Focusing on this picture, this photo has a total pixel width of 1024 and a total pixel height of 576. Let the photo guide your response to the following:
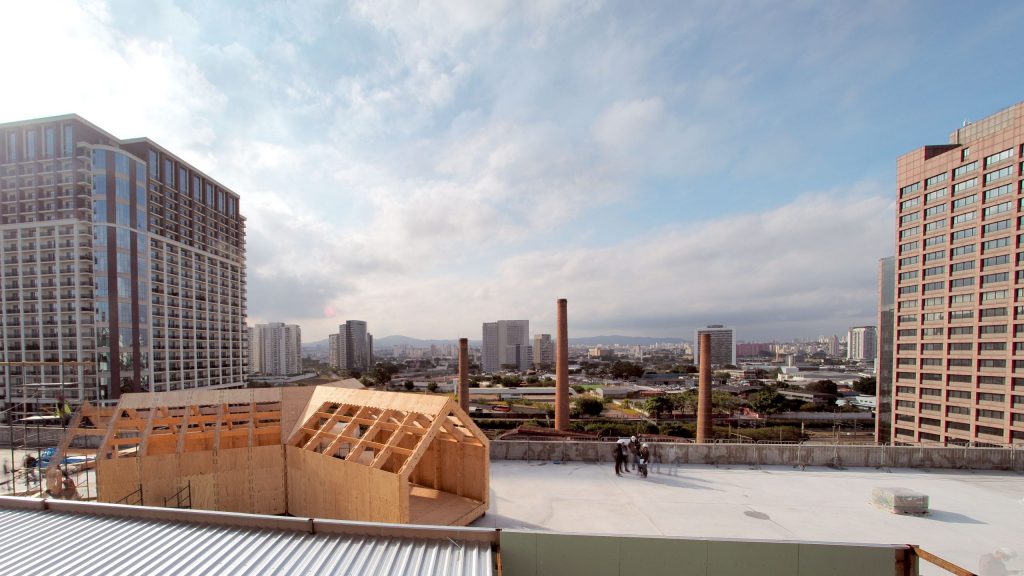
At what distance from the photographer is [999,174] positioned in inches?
1542

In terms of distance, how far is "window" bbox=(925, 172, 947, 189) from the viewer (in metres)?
43.7

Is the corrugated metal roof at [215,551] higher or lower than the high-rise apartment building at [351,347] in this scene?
higher

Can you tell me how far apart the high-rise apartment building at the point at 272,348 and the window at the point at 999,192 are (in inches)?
6591

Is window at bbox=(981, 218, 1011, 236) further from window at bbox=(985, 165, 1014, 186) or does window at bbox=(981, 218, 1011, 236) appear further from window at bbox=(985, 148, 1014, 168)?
window at bbox=(985, 148, 1014, 168)

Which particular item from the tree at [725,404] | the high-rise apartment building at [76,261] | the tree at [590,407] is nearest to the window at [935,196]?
the tree at [725,404]

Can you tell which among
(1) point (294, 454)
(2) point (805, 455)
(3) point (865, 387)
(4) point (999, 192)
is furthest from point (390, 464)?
(3) point (865, 387)

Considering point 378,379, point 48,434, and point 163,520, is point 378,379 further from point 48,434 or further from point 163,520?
point 163,520

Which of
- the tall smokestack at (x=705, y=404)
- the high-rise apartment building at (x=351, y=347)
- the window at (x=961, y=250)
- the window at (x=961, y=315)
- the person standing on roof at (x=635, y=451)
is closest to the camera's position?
the person standing on roof at (x=635, y=451)

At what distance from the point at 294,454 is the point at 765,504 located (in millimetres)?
15598

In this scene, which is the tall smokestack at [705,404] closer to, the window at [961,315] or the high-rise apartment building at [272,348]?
the window at [961,315]

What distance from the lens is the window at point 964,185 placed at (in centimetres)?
4092

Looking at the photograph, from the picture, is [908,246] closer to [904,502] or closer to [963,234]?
[963,234]

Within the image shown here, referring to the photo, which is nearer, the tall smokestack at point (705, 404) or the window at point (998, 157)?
the tall smokestack at point (705, 404)

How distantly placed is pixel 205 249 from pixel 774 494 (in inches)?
3025
